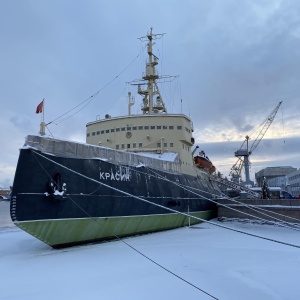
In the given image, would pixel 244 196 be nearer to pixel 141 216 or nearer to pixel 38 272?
pixel 141 216

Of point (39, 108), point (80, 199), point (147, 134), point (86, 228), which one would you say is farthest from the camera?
point (147, 134)

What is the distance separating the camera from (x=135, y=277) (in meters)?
7.27

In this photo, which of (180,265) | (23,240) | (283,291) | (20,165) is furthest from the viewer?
(23,240)

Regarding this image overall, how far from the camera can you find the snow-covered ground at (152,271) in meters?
6.19

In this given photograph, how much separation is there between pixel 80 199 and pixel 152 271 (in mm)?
4456

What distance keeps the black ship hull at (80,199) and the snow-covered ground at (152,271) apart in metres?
0.71

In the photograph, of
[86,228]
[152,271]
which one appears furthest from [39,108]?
[152,271]

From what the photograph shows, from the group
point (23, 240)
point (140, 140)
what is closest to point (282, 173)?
point (140, 140)

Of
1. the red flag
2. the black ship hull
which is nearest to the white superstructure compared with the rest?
the black ship hull

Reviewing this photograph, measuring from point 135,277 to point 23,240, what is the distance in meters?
8.45

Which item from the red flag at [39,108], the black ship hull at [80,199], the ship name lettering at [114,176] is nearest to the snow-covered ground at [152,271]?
the black ship hull at [80,199]

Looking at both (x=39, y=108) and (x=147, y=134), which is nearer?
(x=39, y=108)

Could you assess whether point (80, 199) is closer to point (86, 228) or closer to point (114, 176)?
point (86, 228)

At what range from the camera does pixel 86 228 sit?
Answer: 11.3 meters
